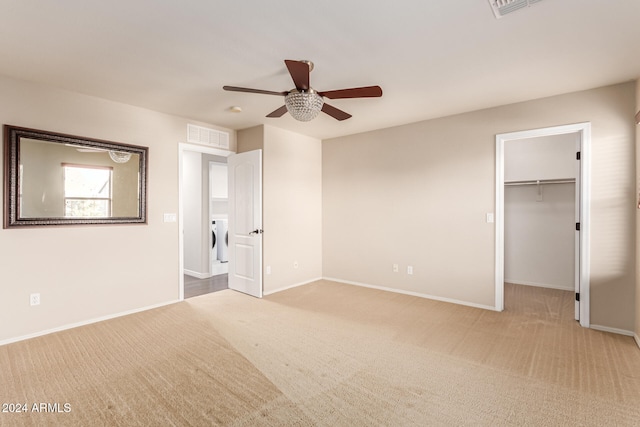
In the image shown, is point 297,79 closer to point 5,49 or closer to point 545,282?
point 5,49

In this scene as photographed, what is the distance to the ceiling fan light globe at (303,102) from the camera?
252 cm

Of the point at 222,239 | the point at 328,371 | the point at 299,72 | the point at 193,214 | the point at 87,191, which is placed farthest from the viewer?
the point at 222,239

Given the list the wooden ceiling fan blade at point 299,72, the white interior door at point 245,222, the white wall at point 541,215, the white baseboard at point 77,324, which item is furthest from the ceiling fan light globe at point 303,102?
the white wall at point 541,215

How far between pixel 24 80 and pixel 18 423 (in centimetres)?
305

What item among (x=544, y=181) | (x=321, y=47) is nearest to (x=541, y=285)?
(x=544, y=181)

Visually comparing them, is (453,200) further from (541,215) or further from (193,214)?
(193,214)

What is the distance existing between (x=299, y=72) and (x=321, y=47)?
16.3 inches

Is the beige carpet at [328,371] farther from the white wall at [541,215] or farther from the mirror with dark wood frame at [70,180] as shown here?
the white wall at [541,215]

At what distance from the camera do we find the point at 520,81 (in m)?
3.13

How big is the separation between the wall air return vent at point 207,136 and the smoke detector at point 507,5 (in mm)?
3823

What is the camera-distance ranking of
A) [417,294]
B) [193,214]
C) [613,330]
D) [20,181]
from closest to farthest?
[20,181] < [613,330] < [417,294] < [193,214]

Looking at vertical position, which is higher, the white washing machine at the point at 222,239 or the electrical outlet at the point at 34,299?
the white washing machine at the point at 222,239

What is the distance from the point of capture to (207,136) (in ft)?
15.2

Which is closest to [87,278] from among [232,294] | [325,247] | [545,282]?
[232,294]
